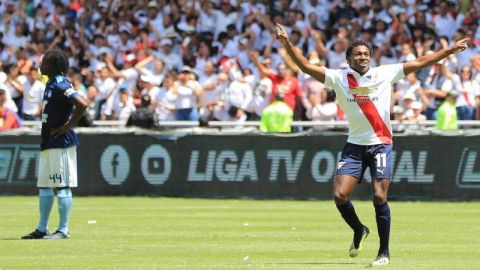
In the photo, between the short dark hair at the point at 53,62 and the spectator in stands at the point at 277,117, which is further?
A: the spectator in stands at the point at 277,117

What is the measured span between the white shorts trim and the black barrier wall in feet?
28.1

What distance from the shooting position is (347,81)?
508 inches

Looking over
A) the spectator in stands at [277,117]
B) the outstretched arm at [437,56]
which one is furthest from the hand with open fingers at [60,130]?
the spectator in stands at [277,117]

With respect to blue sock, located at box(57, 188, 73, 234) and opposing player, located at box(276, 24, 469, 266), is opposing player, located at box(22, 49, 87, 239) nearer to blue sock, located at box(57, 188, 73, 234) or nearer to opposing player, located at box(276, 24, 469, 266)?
blue sock, located at box(57, 188, 73, 234)

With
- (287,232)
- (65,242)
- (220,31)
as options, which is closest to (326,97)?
(220,31)

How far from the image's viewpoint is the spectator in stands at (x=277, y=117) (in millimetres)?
25844

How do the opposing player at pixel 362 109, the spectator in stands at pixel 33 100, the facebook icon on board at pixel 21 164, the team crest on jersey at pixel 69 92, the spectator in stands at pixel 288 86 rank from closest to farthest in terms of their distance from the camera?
the opposing player at pixel 362 109 < the team crest on jersey at pixel 69 92 < the facebook icon on board at pixel 21 164 < the spectator in stands at pixel 288 86 < the spectator in stands at pixel 33 100

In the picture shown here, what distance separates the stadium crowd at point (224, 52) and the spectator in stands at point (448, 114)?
856 mm

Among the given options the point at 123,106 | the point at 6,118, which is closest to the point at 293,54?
the point at 6,118

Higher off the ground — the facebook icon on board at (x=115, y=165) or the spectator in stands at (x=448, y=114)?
the spectator in stands at (x=448, y=114)

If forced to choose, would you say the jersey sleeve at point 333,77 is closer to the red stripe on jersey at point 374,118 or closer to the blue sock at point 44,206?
the red stripe on jersey at point 374,118

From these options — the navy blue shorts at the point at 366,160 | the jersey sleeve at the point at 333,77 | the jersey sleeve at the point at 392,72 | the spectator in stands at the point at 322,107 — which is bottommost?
the spectator in stands at the point at 322,107

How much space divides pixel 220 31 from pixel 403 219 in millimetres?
13263

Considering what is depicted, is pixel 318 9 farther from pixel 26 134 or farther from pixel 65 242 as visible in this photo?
pixel 65 242
